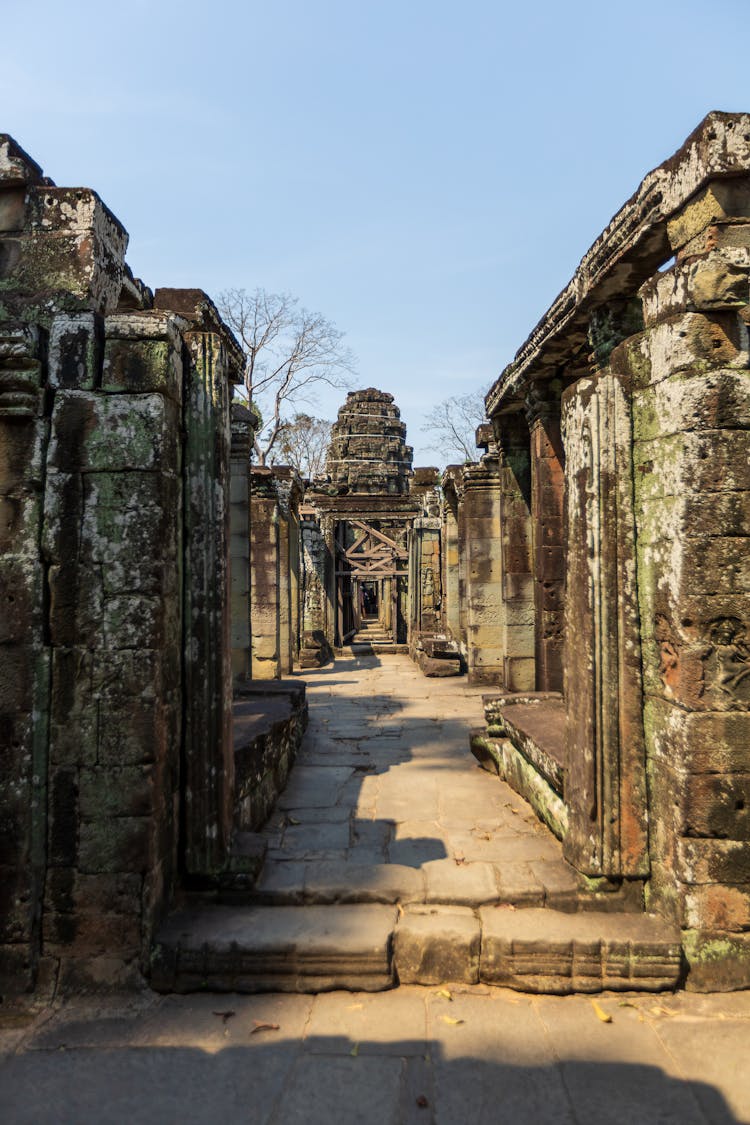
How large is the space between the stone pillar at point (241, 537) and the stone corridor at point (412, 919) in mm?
3181

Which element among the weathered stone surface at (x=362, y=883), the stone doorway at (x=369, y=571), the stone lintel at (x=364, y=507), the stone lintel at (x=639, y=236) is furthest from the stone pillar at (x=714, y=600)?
the stone lintel at (x=364, y=507)

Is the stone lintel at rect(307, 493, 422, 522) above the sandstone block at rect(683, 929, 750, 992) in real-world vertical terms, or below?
above

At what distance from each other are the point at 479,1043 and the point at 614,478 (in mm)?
2453

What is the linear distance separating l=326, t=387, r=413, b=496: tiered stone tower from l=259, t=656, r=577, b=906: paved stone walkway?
58.1 feet

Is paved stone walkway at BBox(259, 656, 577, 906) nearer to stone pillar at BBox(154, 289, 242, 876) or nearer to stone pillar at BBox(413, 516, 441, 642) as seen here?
stone pillar at BBox(154, 289, 242, 876)

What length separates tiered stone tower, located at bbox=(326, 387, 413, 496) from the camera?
25750mm

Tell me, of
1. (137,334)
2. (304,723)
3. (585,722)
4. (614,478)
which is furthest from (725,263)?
(304,723)

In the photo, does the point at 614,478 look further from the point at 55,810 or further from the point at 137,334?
the point at 55,810

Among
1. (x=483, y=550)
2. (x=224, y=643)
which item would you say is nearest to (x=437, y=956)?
(x=224, y=643)

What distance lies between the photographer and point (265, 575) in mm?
11359

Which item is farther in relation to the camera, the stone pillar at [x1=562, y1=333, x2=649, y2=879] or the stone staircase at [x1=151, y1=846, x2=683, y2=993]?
the stone pillar at [x1=562, y1=333, x2=649, y2=879]

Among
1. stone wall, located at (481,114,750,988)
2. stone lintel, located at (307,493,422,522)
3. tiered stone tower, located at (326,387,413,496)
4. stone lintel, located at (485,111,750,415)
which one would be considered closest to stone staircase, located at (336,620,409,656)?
stone lintel, located at (307,493,422,522)

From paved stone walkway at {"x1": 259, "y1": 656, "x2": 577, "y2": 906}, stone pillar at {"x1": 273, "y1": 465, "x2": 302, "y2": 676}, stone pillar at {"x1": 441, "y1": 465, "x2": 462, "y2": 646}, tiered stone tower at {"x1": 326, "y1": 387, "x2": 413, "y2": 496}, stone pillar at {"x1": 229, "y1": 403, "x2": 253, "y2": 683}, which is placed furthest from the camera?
tiered stone tower at {"x1": 326, "y1": 387, "x2": 413, "y2": 496}

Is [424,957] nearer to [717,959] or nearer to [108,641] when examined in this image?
[717,959]
